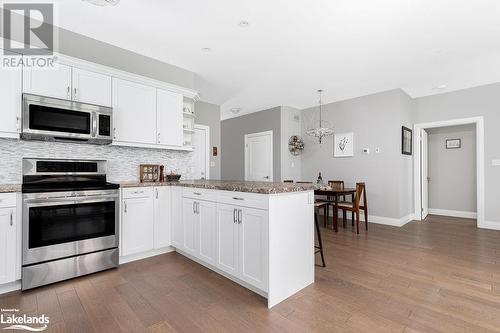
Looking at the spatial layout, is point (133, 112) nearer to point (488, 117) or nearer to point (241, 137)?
point (241, 137)

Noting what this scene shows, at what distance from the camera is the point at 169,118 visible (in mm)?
3570

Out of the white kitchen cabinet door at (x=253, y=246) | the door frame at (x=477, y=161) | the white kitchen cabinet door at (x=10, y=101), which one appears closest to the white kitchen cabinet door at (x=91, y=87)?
the white kitchen cabinet door at (x=10, y=101)

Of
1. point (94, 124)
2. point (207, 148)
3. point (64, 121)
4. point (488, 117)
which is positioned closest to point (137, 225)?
point (94, 124)

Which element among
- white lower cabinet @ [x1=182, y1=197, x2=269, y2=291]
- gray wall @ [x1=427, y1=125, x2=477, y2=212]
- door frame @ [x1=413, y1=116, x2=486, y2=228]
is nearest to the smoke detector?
white lower cabinet @ [x1=182, y1=197, x2=269, y2=291]

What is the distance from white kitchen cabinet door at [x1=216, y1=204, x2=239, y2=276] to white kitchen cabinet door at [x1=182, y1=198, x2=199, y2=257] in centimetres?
44

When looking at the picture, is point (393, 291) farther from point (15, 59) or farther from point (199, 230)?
point (15, 59)

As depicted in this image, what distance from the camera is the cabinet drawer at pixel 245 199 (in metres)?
2.01

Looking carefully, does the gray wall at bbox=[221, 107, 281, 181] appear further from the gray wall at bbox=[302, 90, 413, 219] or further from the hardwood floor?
the hardwood floor

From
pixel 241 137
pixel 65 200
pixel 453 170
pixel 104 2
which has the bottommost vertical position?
pixel 65 200

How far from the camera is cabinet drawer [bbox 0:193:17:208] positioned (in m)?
2.15

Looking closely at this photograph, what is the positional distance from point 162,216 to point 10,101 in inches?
76.2

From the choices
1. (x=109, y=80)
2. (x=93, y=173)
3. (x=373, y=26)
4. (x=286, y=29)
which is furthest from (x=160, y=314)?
(x=373, y=26)

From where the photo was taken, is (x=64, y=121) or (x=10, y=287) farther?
(x=64, y=121)

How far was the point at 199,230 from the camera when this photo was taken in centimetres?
275
